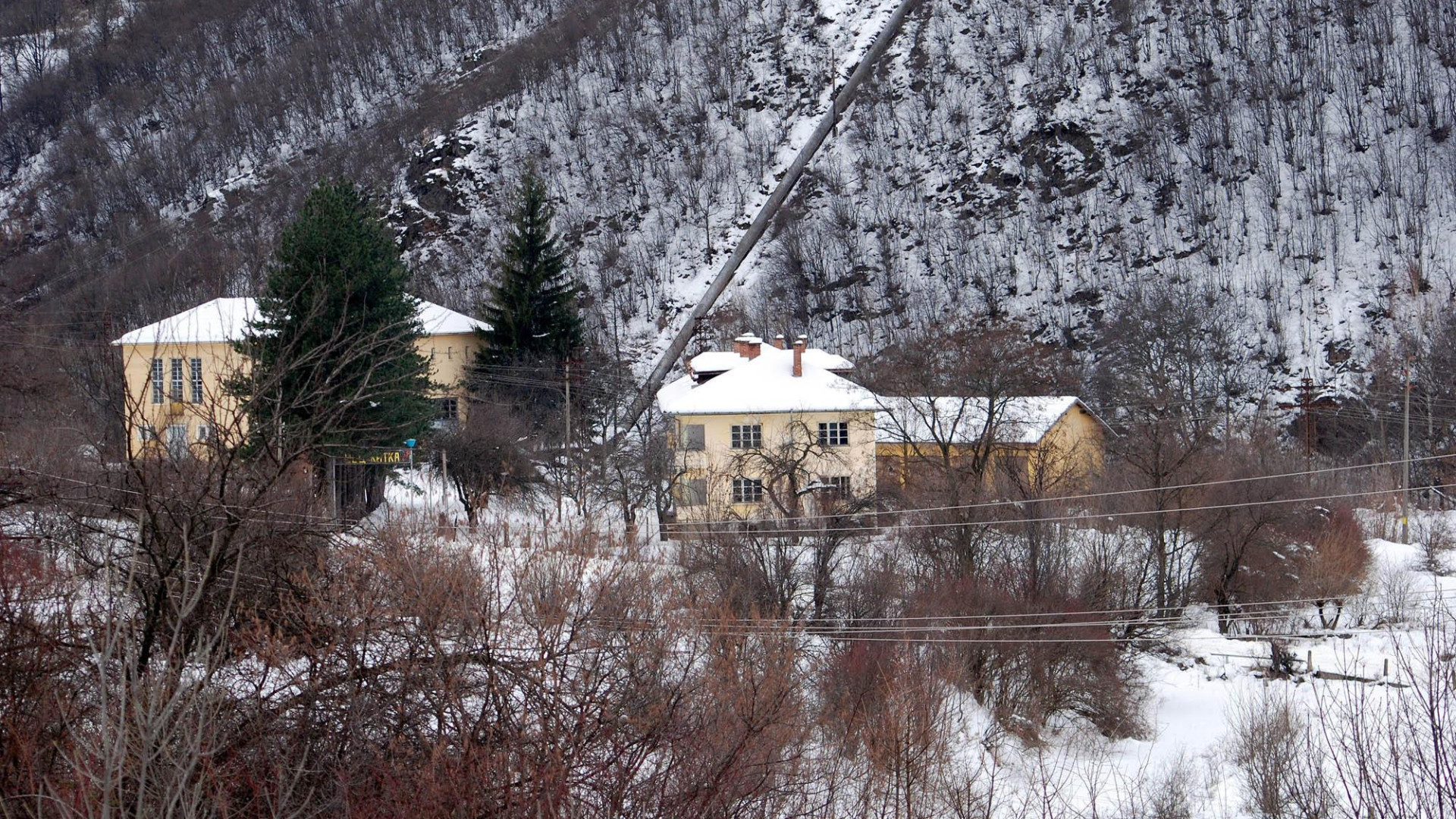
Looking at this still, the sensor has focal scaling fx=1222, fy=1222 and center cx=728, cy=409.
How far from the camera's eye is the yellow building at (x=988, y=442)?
3178cm

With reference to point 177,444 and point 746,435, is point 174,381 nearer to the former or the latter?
point 746,435

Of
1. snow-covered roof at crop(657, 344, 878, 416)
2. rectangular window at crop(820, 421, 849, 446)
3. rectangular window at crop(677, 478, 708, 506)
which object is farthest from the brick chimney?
rectangular window at crop(677, 478, 708, 506)

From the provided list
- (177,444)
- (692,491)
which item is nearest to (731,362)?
(692,491)

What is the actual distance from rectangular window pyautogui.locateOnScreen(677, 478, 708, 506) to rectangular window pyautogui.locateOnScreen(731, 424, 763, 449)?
2023 millimetres

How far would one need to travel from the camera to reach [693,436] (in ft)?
115

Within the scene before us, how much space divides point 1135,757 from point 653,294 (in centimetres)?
4285

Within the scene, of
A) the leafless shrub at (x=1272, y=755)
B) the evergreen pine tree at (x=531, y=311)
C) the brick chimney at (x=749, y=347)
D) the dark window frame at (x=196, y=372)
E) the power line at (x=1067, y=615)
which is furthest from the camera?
the evergreen pine tree at (x=531, y=311)

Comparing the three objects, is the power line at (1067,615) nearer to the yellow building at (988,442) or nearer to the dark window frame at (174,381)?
the yellow building at (988,442)

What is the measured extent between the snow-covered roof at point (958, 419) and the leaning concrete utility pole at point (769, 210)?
1136 cm

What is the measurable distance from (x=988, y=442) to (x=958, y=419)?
111 cm

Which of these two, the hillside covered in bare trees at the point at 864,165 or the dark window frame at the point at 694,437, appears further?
the hillside covered in bare trees at the point at 864,165

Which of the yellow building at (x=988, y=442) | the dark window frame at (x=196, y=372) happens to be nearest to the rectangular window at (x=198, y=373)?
the dark window frame at (x=196, y=372)

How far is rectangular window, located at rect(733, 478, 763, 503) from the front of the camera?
3319 centimetres

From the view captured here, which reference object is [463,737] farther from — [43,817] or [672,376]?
[672,376]
